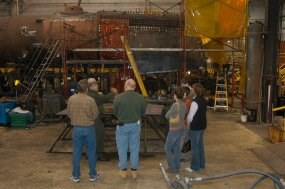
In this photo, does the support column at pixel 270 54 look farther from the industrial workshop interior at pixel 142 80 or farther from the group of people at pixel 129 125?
the group of people at pixel 129 125

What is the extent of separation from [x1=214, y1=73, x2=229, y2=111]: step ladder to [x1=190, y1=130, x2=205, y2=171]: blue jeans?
832cm

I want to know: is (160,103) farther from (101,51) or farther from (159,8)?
(159,8)

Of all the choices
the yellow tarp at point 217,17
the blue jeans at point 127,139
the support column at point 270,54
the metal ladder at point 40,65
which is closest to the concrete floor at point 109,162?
the blue jeans at point 127,139

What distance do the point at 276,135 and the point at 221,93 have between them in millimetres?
6431

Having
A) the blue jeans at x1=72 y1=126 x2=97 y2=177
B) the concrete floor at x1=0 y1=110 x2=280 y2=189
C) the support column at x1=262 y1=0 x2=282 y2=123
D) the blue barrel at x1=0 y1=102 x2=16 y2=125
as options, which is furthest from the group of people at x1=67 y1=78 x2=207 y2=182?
the support column at x1=262 y1=0 x2=282 y2=123

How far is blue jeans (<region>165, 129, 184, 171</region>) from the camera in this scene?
659cm

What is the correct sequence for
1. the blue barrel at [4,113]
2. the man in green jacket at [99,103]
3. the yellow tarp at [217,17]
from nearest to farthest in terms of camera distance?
1. the man in green jacket at [99,103]
2. the blue barrel at [4,113]
3. the yellow tarp at [217,17]

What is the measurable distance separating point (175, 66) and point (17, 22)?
625cm

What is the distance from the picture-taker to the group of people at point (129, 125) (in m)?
6.19

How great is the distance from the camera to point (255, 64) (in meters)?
12.4

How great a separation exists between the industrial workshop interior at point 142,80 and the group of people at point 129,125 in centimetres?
29

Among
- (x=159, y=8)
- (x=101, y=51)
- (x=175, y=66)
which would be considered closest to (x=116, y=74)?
(x=101, y=51)

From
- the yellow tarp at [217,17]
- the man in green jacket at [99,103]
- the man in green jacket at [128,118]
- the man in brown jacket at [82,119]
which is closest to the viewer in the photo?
the man in brown jacket at [82,119]

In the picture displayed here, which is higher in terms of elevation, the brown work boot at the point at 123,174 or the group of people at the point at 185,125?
the group of people at the point at 185,125
